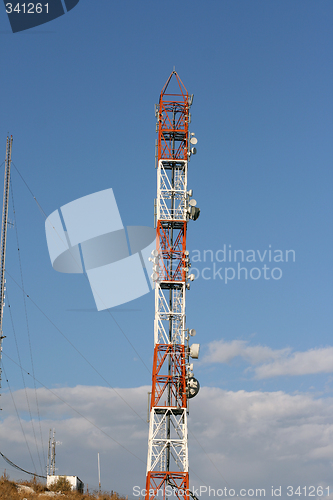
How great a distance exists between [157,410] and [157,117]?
2812 cm

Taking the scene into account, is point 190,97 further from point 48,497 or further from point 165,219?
point 48,497

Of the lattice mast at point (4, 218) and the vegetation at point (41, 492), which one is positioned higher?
the lattice mast at point (4, 218)

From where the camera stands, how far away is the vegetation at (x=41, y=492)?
2264 inches

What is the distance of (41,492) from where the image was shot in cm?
6147

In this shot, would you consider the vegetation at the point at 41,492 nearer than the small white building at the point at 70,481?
Yes

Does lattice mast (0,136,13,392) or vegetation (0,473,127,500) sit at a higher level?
lattice mast (0,136,13,392)

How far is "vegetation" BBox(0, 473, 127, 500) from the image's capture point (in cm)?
5750

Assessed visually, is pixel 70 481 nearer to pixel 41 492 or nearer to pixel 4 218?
pixel 41 492

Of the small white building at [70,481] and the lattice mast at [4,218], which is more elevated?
the lattice mast at [4,218]

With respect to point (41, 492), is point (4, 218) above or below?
above

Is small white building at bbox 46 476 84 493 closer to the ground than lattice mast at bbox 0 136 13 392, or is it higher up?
closer to the ground

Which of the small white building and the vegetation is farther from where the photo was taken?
the small white building

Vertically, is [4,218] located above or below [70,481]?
above

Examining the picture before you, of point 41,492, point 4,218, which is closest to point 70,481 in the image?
point 41,492
